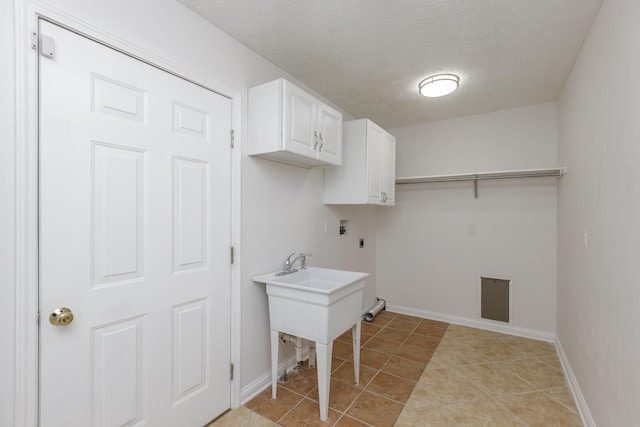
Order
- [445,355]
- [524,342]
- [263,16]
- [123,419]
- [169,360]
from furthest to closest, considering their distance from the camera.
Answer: [524,342], [445,355], [263,16], [169,360], [123,419]

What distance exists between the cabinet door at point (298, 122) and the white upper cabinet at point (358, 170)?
2.22 ft

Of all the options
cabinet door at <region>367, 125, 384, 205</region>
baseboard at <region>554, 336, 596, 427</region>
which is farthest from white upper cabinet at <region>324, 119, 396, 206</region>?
baseboard at <region>554, 336, 596, 427</region>

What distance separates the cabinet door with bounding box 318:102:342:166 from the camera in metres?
2.38

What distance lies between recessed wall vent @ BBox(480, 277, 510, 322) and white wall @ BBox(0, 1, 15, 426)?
3.95 m

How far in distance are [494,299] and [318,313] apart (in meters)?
2.59

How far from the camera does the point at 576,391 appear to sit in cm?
215

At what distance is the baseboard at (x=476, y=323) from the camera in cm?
325

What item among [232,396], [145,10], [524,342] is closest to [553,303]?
[524,342]

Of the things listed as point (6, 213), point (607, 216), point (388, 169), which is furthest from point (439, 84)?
point (6, 213)

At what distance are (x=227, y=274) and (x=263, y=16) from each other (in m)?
1.65

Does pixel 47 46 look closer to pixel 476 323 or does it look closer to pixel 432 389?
pixel 432 389

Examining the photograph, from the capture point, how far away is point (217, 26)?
1.93 m

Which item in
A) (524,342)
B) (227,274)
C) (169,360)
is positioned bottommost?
(524,342)

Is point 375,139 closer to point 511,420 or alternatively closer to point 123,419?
point 511,420
